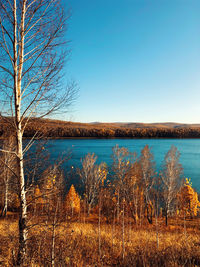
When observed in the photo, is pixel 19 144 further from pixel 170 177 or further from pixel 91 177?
pixel 91 177

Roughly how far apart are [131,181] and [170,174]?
563cm

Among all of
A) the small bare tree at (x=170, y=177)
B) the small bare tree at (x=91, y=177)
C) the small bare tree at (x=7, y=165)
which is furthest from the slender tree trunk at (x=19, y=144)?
the small bare tree at (x=170, y=177)

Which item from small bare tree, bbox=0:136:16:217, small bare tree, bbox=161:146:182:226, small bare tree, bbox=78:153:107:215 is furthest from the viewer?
small bare tree, bbox=78:153:107:215

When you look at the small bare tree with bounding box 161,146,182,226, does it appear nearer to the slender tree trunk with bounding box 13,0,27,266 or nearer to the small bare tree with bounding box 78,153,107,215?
the small bare tree with bounding box 78,153,107,215

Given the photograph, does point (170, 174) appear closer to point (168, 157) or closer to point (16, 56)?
point (168, 157)

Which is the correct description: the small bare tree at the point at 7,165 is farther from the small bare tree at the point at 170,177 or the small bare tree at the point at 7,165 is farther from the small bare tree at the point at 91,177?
the small bare tree at the point at 170,177

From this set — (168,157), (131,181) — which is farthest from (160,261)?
(168,157)

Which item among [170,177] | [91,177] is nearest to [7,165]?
[170,177]

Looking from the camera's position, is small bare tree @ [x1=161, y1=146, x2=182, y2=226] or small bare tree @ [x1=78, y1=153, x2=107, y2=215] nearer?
small bare tree @ [x1=161, y1=146, x2=182, y2=226]

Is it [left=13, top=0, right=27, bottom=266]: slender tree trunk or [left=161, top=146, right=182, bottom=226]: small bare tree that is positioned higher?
[left=13, top=0, right=27, bottom=266]: slender tree trunk

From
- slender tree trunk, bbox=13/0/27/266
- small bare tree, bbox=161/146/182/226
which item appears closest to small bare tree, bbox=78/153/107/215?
small bare tree, bbox=161/146/182/226

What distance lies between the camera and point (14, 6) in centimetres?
321

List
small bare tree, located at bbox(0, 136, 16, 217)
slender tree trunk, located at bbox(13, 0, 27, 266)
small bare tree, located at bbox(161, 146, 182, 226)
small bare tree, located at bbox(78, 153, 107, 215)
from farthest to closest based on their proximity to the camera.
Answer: small bare tree, located at bbox(78, 153, 107, 215), small bare tree, located at bbox(161, 146, 182, 226), small bare tree, located at bbox(0, 136, 16, 217), slender tree trunk, located at bbox(13, 0, 27, 266)

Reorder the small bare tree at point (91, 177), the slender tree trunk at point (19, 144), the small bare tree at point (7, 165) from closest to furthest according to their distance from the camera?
the slender tree trunk at point (19, 144) → the small bare tree at point (7, 165) → the small bare tree at point (91, 177)
